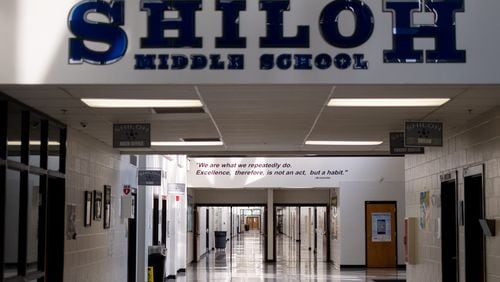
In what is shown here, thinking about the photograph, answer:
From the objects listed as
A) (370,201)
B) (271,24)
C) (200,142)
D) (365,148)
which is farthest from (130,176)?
(370,201)

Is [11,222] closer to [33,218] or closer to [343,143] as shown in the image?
[33,218]

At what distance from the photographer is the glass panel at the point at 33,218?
866 cm

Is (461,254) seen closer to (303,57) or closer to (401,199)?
(303,57)

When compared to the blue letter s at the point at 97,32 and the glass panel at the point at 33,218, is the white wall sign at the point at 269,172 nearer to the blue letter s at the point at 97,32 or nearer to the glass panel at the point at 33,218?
the glass panel at the point at 33,218

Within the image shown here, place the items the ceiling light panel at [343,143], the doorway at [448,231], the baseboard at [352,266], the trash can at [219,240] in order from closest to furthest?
the doorway at [448,231], the ceiling light panel at [343,143], the baseboard at [352,266], the trash can at [219,240]

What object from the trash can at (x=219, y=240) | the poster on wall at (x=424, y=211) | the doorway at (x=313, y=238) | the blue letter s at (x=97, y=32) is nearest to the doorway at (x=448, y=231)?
the poster on wall at (x=424, y=211)

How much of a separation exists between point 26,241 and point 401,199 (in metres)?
18.0

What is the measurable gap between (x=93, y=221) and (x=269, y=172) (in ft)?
46.7

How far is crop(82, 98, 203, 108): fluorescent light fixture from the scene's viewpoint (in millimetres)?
8023

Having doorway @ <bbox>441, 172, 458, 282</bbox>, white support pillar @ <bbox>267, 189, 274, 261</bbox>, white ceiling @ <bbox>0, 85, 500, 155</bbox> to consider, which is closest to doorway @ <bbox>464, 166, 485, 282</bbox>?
white ceiling @ <bbox>0, 85, 500, 155</bbox>

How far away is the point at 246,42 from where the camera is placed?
6.91 meters

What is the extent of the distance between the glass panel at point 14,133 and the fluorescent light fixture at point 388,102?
339 centimetres

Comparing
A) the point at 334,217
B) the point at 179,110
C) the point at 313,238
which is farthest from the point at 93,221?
the point at 313,238

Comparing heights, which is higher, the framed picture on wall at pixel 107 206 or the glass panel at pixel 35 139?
the glass panel at pixel 35 139
